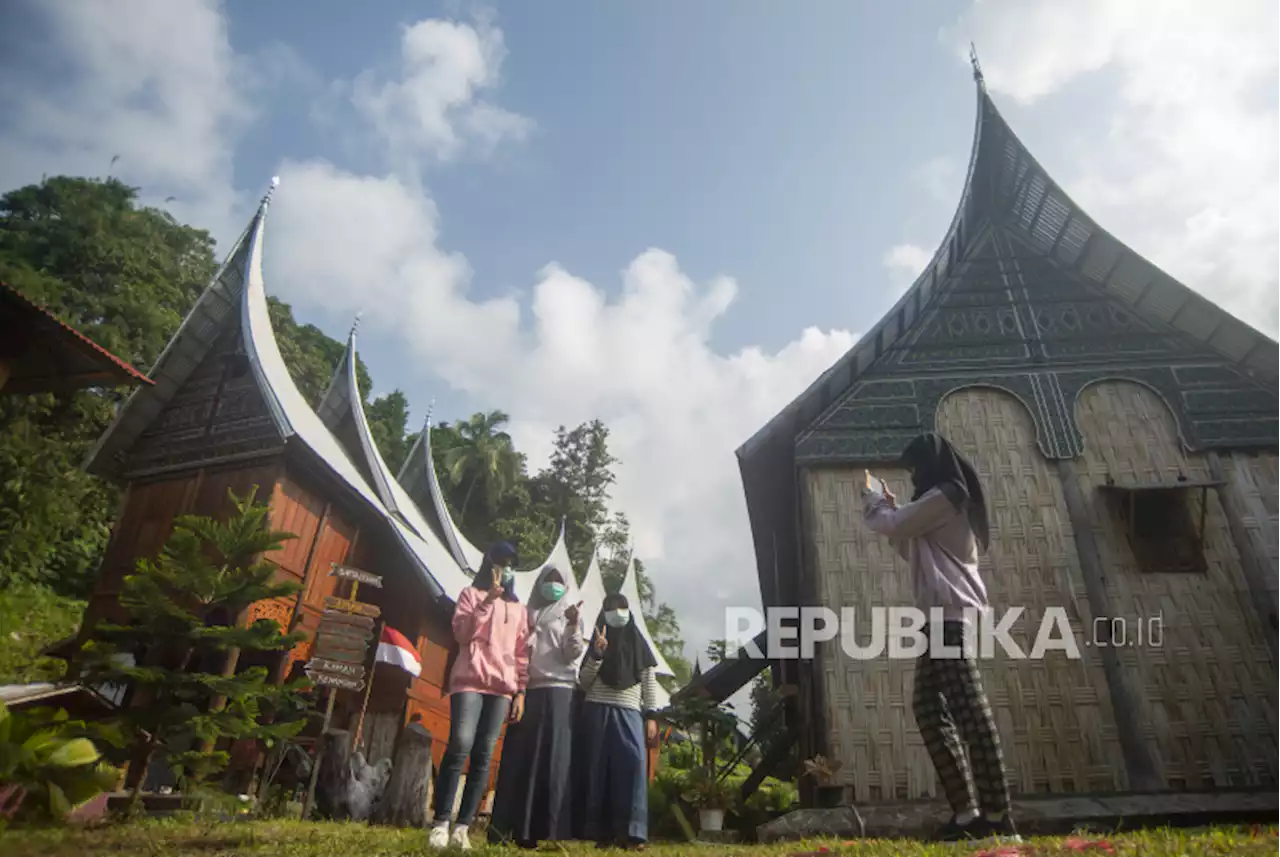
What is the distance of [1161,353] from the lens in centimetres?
789

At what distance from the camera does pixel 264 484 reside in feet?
33.2

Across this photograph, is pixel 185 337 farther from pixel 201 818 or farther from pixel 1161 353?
pixel 1161 353

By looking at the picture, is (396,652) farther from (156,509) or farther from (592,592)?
(592,592)

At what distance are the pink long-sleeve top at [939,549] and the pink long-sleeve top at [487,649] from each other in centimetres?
232

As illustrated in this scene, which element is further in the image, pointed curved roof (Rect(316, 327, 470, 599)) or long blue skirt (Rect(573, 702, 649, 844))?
pointed curved roof (Rect(316, 327, 470, 599))

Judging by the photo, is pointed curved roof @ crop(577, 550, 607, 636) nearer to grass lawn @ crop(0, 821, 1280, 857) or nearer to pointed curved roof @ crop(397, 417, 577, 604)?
pointed curved roof @ crop(397, 417, 577, 604)

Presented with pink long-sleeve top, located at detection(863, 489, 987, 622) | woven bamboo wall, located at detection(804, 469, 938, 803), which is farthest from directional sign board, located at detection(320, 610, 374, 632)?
pink long-sleeve top, located at detection(863, 489, 987, 622)

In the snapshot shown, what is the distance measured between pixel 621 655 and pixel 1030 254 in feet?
23.4

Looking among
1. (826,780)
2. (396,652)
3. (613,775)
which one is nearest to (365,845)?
(613,775)

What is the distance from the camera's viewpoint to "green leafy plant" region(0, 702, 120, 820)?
2.21 m

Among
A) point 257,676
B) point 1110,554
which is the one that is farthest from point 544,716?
point 1110,554

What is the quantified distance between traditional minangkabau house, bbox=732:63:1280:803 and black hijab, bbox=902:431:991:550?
3319 mm

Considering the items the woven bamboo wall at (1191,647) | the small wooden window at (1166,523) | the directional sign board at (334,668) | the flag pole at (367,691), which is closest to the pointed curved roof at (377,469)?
the flag pole at (367,691)

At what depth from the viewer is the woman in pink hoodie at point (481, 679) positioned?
4.19 m
